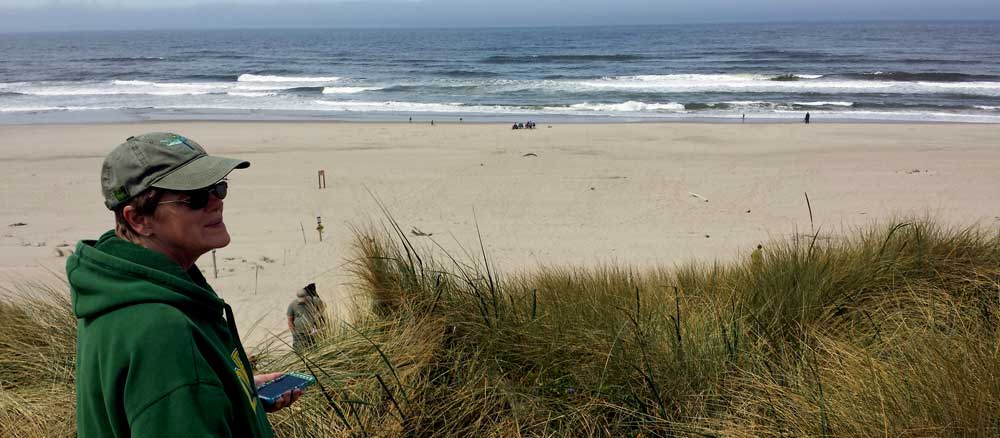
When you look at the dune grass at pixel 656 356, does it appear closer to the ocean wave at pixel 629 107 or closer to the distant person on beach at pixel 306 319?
the distant person on beach at pixel 306 319

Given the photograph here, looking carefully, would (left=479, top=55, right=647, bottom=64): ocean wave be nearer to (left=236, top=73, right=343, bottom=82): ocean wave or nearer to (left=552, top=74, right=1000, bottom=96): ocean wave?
(left=552, top=74, right=1000, bottom=96): ocean wave

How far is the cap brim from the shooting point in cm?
177

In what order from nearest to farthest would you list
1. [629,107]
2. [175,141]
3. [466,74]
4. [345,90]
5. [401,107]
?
[175,141], [629,107], [401,107], [345,90], [466,74]

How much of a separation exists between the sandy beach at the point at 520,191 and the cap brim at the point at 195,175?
350cm

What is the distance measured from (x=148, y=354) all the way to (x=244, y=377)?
1.03ft

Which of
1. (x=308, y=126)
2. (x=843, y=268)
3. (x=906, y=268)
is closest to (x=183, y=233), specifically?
(x=843, y=268)

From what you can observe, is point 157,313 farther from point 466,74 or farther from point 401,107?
point 466,74

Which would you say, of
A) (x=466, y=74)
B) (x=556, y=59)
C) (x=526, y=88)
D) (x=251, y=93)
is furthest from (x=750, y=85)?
(x=251, y=93)

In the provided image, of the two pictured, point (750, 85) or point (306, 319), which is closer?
point (306, 319)

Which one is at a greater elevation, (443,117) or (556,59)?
(556,59)

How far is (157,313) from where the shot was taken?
1.54 m

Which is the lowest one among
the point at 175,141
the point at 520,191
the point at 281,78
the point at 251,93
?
the point at 520,191

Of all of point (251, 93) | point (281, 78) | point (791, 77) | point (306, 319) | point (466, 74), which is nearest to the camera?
point (306, 319)

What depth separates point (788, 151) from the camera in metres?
21.8
